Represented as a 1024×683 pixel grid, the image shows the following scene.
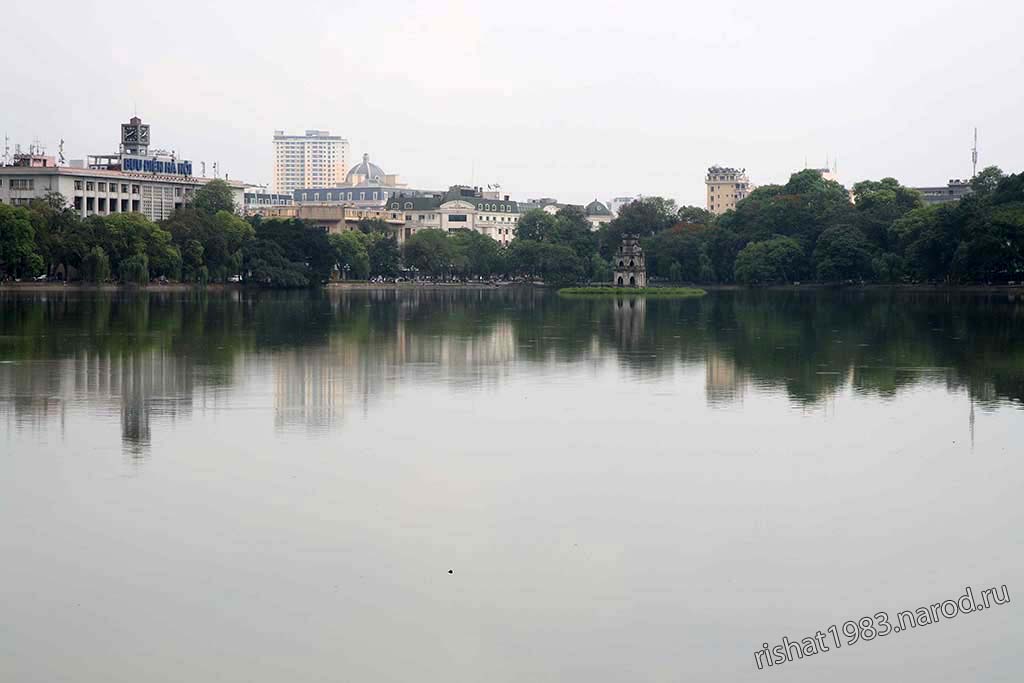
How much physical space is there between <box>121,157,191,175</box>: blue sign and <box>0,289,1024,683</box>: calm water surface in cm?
11135

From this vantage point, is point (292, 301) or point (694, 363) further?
point (292, 301)

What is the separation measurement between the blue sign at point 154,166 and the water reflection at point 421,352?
7121 centimetres

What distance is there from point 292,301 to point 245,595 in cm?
7259

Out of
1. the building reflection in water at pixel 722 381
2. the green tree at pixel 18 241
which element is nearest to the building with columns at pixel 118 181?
the green tree at pixel 18 241

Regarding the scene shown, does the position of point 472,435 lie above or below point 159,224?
below

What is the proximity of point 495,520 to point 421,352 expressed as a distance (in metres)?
24.9

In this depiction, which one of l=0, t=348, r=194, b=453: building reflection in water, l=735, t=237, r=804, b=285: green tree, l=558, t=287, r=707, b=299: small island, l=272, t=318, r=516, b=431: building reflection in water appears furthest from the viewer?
l=735, t=237, r=804, b=285: green tree

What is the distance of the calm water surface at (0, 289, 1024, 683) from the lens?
40.8 ft

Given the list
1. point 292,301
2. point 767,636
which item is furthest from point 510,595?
point 292,301

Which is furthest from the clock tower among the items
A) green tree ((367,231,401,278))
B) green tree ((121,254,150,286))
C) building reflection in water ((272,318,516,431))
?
building reflection in water ((272,318,516,431))

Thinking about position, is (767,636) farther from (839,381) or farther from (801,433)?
(839,381)

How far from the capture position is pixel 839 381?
107 ft

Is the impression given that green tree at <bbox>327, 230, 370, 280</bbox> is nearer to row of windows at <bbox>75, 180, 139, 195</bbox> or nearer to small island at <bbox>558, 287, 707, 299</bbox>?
row of windows at <bbox>75, 180, 139, 195</bbox>

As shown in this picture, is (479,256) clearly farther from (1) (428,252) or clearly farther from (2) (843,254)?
(2) (843,254)
